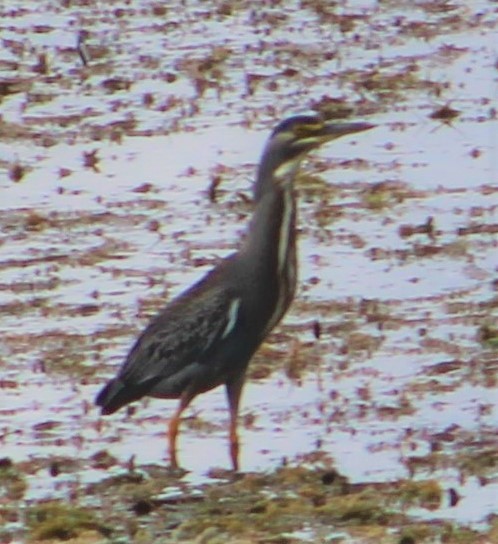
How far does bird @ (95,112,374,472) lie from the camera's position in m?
10.2

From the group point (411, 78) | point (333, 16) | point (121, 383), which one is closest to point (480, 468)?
point (121, 383)

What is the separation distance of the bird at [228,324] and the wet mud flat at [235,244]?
0.86 feet

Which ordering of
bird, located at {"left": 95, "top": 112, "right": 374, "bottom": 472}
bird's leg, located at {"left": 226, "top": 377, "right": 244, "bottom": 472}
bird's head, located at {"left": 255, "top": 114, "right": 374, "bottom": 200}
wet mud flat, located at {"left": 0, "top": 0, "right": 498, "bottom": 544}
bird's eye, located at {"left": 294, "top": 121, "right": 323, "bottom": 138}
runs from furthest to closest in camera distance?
bird's eye, located at {"left": 294, "top": 121, "right": 323, "bottom": 138} → bird's head, located at {"left": 255, "top": 114, "right": 374, "bottom": 200} → bird, located at {"left": 95, "top": 112, "right": 374, "bottom": 472} → bird's leg, located at {"left": 226, "top": 377, "right": 244, "bottom": 472} → wet mud flat, located at {"left": 0, "top": 0, "right": 498, "bottom": 544}

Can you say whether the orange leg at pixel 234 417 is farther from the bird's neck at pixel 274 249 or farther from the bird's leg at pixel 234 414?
the bird's neck at pixel 274 249

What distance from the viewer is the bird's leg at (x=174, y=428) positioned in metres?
10.0

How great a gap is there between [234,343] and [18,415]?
112 centimetres

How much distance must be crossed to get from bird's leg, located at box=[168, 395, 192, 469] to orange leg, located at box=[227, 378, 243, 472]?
0.18m

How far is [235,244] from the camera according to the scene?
1370 cm

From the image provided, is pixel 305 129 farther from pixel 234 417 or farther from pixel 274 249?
pixel 234 417

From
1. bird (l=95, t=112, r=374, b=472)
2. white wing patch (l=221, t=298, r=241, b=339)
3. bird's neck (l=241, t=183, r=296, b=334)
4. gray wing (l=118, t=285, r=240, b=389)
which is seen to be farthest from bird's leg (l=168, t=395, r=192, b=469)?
bird's neck (l=241, t=183, r=296, b=334)

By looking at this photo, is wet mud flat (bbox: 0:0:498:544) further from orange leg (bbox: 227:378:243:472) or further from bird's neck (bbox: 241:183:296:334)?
bird's neck (bbox: 241:183:296:334)

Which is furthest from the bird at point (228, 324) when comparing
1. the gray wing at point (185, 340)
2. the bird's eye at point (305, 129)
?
the bird's eye at point (305, 129)

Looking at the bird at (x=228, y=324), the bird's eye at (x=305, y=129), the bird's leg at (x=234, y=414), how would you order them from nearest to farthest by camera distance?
1. the bird's leg at (x=234, y=414)
2. the bird at (x=228, y=324)
3. the bird's eye at (x=305, y=129)

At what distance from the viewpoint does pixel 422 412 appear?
34.6ft
